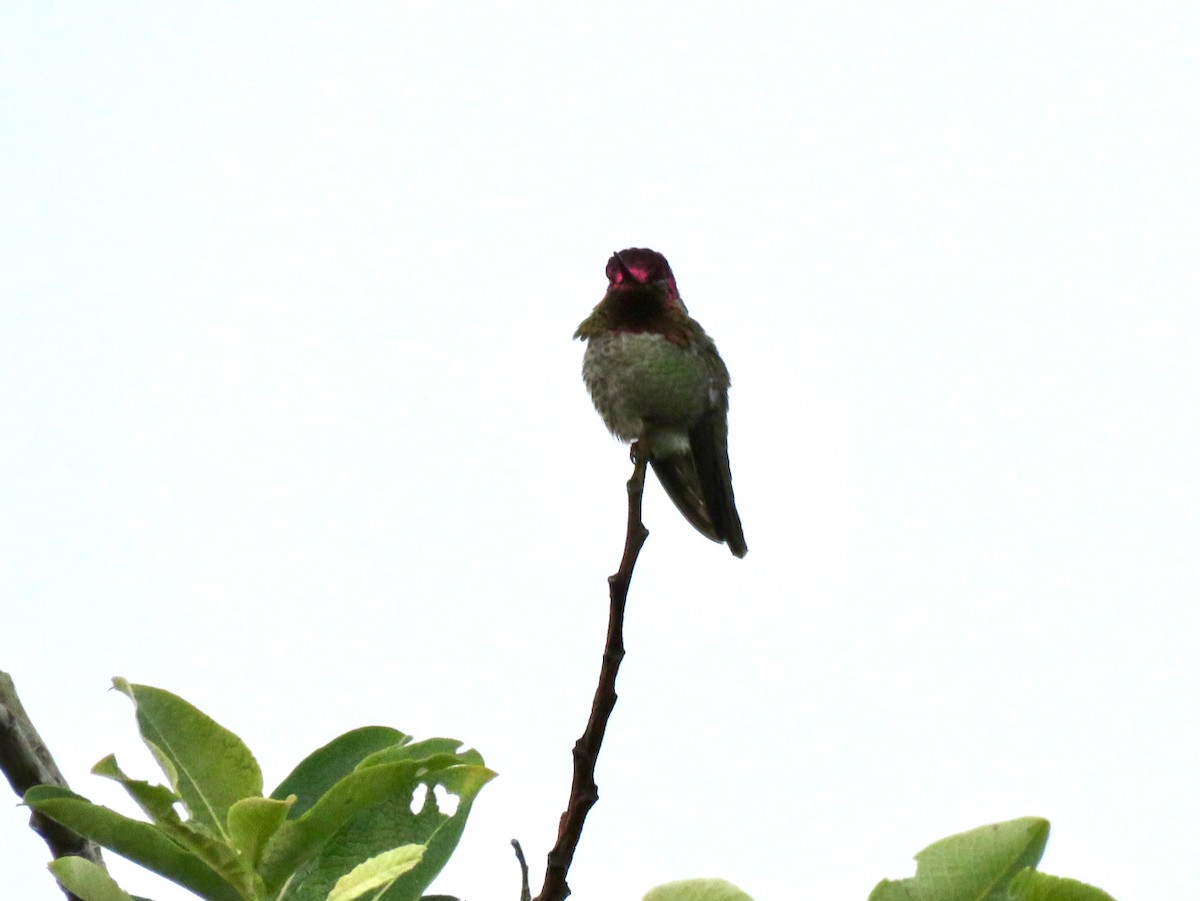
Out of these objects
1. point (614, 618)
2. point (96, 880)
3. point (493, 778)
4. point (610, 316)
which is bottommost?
point (96, 880)

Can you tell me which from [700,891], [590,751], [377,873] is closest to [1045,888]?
[700,891]

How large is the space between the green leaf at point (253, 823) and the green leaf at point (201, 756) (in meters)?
0.13

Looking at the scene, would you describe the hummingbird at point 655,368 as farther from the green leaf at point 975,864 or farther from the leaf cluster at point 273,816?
the green leaf at point 975,864

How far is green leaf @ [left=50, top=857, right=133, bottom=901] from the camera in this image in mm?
1803

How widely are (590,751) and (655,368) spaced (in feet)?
13.8

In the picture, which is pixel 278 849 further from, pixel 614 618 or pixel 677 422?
pixel 677 422

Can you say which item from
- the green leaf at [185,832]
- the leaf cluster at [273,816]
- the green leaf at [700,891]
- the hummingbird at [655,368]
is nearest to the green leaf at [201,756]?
the leaf cluster at [273,816]

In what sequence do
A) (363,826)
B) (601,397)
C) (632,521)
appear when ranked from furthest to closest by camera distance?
1. (601,397)
2. (632,521)
3. (363,826)

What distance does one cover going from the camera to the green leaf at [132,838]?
189 centimetres

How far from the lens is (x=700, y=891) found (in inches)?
69.5

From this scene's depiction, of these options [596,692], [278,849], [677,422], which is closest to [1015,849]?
[596,692]

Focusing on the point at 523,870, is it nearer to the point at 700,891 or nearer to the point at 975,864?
the point at 700,891

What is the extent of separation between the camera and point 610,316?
6.45 m

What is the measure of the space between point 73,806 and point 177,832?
0.51 ft
